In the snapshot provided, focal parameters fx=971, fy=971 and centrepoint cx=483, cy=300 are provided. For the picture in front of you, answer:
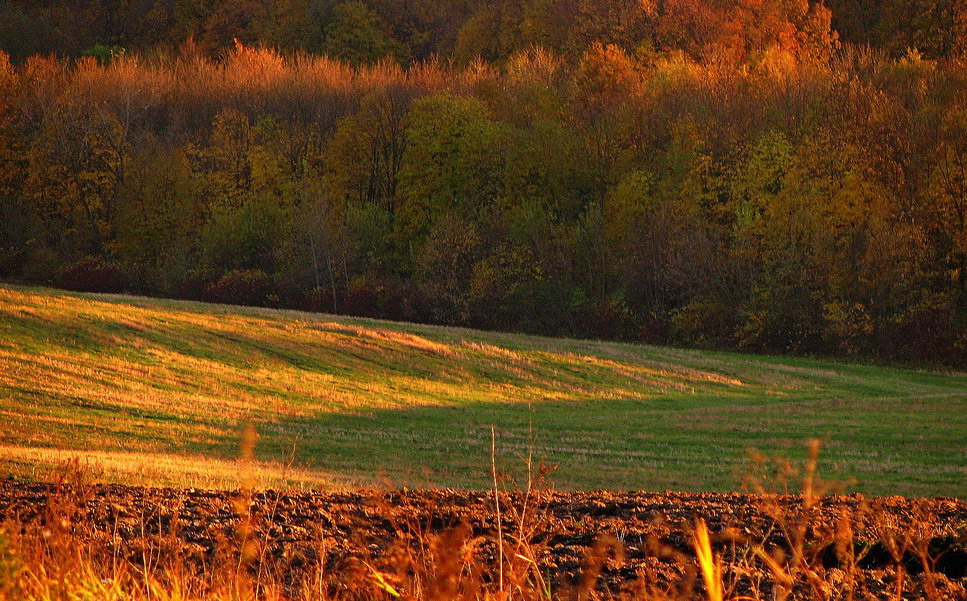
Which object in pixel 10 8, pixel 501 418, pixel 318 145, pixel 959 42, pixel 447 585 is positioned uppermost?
pixel 10 8

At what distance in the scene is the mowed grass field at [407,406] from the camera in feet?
54.3

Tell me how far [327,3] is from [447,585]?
8690 centimetres

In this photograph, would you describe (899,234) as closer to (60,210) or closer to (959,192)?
(959,192)

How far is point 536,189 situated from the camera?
6031 cm

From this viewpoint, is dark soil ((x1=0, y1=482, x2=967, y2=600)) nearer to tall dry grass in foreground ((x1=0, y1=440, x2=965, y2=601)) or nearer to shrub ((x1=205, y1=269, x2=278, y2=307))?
tall dry grass in foreground ((x1=0, y1=440, x2=965, y2=601))

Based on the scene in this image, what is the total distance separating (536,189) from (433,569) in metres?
55.0

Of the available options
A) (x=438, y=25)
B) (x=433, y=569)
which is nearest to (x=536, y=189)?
(x=438, y=25)

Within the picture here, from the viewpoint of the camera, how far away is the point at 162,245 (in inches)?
2474

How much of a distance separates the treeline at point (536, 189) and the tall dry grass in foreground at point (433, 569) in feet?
135

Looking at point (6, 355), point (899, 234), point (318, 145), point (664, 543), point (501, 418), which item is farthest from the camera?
point (318, 145)

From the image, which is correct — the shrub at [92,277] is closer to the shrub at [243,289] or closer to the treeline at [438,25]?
the shrub at [243,289]

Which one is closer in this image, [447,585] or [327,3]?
[447,585]

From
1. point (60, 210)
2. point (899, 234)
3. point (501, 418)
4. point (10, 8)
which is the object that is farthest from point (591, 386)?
point (10, 8)

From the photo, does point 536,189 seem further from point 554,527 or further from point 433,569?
point 433,569
